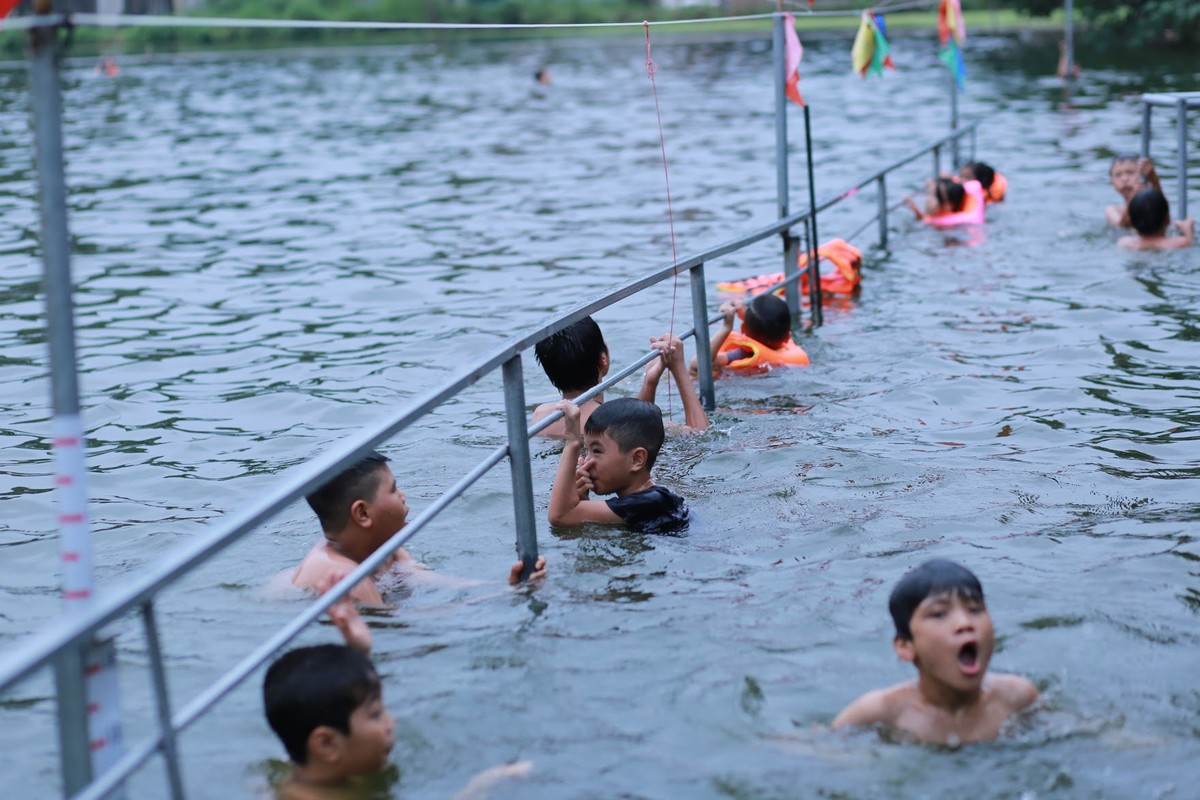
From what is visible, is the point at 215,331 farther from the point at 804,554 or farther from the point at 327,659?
the point at 327,659

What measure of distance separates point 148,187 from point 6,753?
16.0 metres

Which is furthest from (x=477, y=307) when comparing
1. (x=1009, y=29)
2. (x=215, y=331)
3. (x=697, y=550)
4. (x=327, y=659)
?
(x=1009, y=29)

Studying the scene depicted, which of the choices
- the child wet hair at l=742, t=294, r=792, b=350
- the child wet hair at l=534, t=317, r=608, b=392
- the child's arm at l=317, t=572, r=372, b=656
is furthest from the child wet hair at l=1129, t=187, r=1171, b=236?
the child's arm at l=317, t=572, r=372, b=656

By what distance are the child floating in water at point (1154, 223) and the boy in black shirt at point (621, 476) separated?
739cm

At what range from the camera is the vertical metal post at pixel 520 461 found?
16.0 feet

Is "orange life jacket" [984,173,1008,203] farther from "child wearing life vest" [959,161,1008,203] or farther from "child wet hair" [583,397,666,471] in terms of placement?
"child wet hair" [583,397,666,471]

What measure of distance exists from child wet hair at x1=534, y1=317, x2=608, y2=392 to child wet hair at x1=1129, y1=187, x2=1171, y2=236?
262 inches

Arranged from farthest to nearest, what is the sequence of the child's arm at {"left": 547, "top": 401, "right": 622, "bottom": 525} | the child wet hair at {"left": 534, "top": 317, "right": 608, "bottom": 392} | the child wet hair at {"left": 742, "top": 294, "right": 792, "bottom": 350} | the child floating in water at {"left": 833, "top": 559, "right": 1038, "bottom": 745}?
the child wet hair at {"left": 742, "top": 294, "right": 792, "bottom": 350} < the child wet hair at {"left": 534, "top": 317, "right": 608, "bottom": 392} < the child's arm at {"left": 547, "top": 401, "right": 622, "bottom": 525} < the child floating in water at {"left": 833, "top": 559, "right": 1038, "bottom": 745}

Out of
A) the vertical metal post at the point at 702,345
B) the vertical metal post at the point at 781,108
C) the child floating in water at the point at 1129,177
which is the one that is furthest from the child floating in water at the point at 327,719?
the child floating in water at the point at 1129,177

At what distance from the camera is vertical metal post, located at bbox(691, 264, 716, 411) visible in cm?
753

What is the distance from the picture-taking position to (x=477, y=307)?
11492 mm

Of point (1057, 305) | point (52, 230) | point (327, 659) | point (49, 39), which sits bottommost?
point (1057, 305)

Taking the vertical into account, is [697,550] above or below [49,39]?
below

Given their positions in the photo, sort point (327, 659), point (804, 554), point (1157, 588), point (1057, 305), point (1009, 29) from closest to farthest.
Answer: point (327, 659) < point (1157, 588) < point (804, 554) < point (1057, 305) < point (1009, 29)
